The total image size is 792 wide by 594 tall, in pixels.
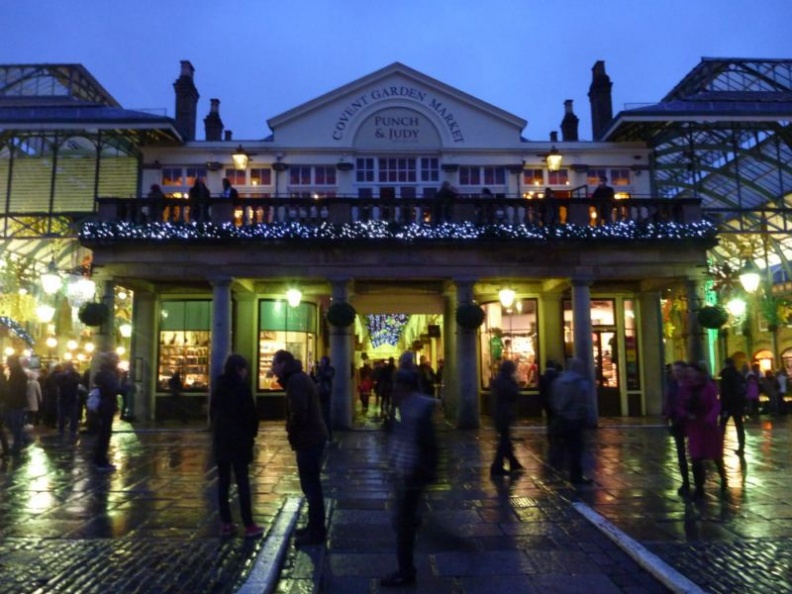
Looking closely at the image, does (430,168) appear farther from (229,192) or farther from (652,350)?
(652,350)

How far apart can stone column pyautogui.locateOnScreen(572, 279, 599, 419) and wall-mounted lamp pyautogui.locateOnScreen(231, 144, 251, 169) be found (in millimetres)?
10297

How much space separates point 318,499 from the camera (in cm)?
677

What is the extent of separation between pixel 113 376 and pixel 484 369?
12.3 meters

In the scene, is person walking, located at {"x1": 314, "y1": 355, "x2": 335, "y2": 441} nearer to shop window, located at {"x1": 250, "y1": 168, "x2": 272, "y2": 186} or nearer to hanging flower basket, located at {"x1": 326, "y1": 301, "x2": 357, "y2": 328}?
hanging flower basket, located at {"x1": 326, "y1": 301, "x2": 357, "y2": 328}

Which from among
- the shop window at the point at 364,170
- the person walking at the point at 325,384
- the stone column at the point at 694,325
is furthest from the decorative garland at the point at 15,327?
the stone column at the point at 694,325

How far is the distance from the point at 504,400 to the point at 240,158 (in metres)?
13.2

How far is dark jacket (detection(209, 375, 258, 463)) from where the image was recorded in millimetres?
6973

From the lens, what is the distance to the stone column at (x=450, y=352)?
20.2m

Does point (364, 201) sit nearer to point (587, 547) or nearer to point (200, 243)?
point (200, 243)

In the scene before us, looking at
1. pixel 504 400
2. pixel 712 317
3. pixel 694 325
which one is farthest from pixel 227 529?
pixel 694 325

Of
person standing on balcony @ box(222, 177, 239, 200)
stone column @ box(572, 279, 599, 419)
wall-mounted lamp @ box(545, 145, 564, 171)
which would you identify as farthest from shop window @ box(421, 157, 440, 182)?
person standing on balcony @ box(222, 177, 239, 200)

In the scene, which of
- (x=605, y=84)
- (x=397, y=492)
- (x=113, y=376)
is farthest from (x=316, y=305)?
(x=397, y=492)

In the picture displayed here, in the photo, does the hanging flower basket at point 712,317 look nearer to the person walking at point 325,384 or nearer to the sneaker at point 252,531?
the person walking at point 325,384

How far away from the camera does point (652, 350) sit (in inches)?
827
